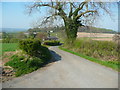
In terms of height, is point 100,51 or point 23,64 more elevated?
point 100,51

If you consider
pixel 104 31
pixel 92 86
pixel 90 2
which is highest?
pixel 90 2

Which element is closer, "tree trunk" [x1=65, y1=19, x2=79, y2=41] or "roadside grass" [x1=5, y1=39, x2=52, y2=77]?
"roadside grass" [x1=5, y1=39, x2=52, y2=77]

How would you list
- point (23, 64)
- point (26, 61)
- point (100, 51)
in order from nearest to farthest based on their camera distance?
1. point (23, 64)
2. point (26, 61)
3. point (100, 51)

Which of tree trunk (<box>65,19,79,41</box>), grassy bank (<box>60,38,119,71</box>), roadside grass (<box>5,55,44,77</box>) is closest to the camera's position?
roadside grass (<box>5,55,44,77</box>)

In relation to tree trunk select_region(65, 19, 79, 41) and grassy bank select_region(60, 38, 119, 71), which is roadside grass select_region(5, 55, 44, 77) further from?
tree trunk select_region(65, 19, 79, 41)

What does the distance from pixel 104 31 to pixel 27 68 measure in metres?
14.3

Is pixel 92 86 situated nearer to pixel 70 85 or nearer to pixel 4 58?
pixel 70 85

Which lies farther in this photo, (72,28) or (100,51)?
(72,28)

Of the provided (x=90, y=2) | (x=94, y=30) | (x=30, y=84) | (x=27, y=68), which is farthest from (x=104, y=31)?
(x=30, y=84)

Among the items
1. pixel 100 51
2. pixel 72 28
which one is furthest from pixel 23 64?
pixel 72 28

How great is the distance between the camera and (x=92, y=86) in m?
3.75

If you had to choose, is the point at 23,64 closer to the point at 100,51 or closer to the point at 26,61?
the point at 26,61

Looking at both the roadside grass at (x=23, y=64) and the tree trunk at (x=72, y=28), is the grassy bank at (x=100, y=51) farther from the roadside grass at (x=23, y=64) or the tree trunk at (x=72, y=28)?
the tree trunk at (x=72, y=28)

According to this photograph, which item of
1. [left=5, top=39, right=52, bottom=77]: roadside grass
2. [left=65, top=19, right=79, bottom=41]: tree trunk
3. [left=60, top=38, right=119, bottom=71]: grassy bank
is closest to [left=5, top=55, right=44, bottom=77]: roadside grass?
[left=5, top=39, right=52, bottom=77]: roadside grass
